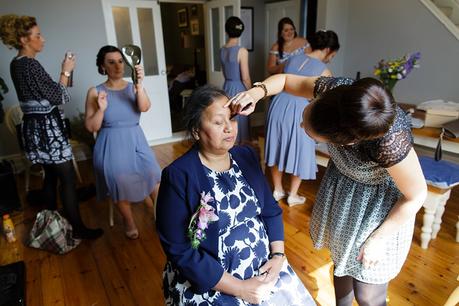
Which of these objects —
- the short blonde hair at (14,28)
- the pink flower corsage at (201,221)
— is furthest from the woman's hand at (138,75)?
the pink flower corsage at (201,221)

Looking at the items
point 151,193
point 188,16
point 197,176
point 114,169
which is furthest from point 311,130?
point 188,16

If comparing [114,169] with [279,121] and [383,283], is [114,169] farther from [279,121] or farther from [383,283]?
[383,283]

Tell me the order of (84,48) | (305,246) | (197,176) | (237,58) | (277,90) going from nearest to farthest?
(197,176), (277,90), (305,246), (237,58), (84,48)

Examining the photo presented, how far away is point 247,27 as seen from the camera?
4832mm

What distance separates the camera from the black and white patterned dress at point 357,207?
3.36 ft

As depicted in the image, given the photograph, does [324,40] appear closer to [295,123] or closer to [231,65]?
[295,123]

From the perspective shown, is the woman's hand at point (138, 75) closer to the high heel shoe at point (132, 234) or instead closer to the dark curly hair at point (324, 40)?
the high heel shoe at point (132, 234)

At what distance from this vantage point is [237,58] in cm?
309

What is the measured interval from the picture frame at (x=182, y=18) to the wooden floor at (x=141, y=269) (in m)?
4.93

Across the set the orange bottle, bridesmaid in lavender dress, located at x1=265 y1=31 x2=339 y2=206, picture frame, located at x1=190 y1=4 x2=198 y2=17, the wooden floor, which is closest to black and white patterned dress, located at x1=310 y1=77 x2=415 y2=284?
the wooden floor

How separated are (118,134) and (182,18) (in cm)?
509

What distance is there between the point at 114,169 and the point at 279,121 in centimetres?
128

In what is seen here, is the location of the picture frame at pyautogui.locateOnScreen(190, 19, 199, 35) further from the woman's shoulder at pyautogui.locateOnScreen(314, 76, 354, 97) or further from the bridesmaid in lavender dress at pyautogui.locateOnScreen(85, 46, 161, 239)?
the woman's shoulder at pyautogui.locateOnScreen(314, 76, 354, 97)

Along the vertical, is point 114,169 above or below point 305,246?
above
